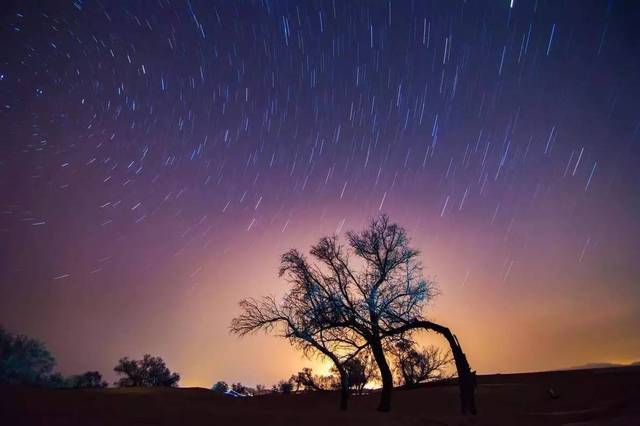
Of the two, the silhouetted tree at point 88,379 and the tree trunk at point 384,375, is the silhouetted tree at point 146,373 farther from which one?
the tree trunk at point 384,375

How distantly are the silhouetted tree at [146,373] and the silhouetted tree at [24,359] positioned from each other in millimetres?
11574

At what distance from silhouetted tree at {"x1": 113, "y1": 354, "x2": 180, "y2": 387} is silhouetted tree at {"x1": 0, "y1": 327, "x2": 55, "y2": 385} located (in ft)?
38.0

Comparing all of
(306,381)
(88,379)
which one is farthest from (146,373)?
(306,381)

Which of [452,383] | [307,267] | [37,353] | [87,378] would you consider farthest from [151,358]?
[307,267]

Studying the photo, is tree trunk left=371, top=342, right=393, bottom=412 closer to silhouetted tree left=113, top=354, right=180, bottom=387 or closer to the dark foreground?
the dark foreground

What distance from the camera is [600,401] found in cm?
1797

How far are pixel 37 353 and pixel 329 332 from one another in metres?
38.1

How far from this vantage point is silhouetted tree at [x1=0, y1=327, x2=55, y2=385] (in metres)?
35.8

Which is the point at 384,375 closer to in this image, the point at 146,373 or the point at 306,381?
the point at 306,381

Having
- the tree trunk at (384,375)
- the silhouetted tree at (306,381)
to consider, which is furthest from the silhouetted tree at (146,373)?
the tree trunk at (384,375)

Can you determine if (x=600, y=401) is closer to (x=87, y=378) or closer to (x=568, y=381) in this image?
(x=568, y=381)

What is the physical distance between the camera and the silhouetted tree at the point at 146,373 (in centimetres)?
5012

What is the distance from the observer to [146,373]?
51.2 metres

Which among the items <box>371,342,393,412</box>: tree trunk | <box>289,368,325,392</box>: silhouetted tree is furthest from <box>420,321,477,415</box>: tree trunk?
<box>289,368,325,392</box>: silhouetted tree
